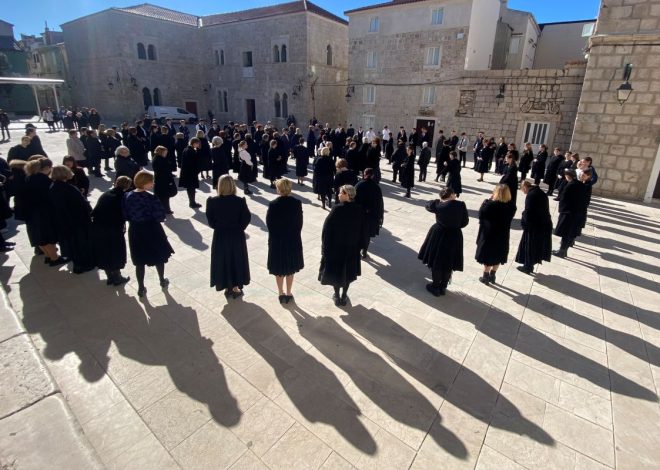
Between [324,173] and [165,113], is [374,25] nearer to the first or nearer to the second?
[165,113]

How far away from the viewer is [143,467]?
2494mm

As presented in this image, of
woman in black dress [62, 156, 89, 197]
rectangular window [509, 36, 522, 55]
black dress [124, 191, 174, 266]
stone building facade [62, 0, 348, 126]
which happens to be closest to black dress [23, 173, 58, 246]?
woman in black dress [62, 156, 89, 197]

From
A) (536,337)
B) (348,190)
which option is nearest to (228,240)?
(348,190)

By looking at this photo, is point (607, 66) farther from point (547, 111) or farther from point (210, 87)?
point (210, 87)

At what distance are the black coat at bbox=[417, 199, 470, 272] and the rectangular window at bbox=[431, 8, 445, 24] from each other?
19.8m

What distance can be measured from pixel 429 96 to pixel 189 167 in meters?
17.1

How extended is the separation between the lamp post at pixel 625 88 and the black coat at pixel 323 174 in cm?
805

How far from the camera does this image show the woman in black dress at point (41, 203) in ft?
16.7

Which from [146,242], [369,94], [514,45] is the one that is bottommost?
[146,242]

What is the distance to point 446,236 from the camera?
183 inches

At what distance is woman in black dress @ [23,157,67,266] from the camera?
510 cm

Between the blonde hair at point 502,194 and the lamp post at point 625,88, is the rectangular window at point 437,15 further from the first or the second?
the blonde hair at point 502,194

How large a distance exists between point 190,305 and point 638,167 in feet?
40.0

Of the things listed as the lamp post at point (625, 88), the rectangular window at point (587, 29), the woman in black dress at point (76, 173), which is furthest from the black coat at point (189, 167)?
the rectangular window at point (587, 29)
